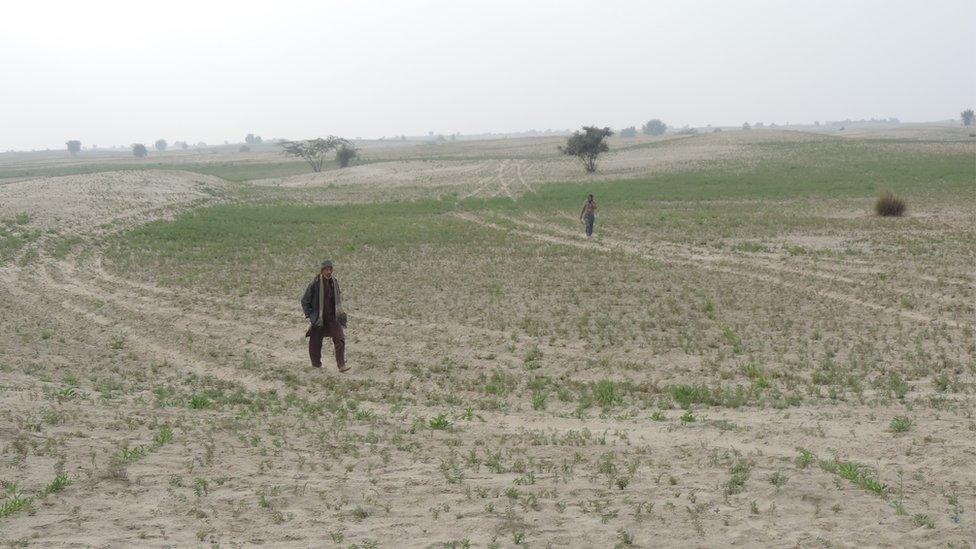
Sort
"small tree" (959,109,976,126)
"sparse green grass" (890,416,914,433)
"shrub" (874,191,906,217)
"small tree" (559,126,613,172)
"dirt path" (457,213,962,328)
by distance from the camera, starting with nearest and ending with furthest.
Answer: "sparse green grass" (890,416,914,433)
"dirt path" (457,213,962,328)
"shrub" (874,191,906,217)
"small tree" (559,126,613,172)
"small tree" (959,109,976,126)

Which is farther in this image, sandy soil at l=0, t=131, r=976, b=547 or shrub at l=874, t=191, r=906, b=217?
shrub at l=874, t=191, r=906, b=217

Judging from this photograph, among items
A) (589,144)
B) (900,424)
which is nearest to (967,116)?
(589,144)

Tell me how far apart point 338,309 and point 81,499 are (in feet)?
17.4

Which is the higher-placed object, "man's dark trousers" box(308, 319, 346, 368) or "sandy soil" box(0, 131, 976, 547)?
"man's dark trousers" box(308, 319, 346, 368)

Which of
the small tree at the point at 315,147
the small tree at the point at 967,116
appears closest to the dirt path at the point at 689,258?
the small tree at the point at 315,147

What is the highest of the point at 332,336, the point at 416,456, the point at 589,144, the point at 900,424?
the point at 589,144

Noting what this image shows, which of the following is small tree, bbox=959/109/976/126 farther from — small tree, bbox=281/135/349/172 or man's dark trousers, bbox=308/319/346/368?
man's dark trousers, bbox=308/319/346/368

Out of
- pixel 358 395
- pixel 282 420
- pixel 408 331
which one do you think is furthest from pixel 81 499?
pixel 408 331

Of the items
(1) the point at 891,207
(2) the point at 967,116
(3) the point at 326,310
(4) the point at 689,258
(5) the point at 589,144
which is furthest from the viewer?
(2) the point at 967,116

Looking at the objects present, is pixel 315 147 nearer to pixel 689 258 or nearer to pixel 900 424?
pixel 689 258

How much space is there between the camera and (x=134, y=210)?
33.9m

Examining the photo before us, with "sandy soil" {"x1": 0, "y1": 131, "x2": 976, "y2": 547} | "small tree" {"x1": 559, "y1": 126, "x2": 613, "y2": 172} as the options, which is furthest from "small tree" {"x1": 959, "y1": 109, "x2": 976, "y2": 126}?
"sandy soil" {"x1": 0, "y1": 131, "x2": 976, "y2": 547}

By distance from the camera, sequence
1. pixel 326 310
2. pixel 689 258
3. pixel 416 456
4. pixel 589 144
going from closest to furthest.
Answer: pixel 416 456 < pixel 326 310 < pixel 689 258 < pixel 589 144

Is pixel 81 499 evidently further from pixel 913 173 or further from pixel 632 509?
pixel 913 173
